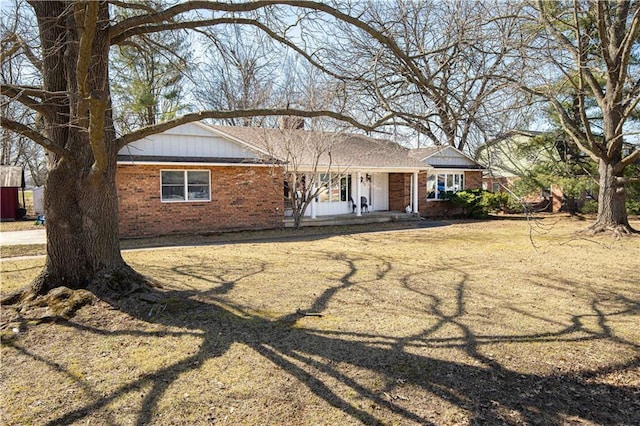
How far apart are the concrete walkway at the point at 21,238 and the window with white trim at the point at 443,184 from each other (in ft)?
59.9

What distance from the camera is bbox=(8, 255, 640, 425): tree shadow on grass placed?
325cm

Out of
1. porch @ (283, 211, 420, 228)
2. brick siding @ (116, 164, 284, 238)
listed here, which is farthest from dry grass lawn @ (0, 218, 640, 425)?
porch @ (283, 211, 420, 228)

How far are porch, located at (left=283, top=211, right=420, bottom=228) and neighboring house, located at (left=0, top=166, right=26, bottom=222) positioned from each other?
1532cm

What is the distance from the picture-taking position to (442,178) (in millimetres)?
24219

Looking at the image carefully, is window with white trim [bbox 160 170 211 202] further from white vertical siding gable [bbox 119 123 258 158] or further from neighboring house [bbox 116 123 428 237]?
white vertical siding gable [bbox 119 123 258 158]

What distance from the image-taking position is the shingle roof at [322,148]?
52.7 ft

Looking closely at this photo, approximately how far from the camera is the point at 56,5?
5.85m

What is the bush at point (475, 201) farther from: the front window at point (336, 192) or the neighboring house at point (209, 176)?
the neighboring house at point (209, 176)

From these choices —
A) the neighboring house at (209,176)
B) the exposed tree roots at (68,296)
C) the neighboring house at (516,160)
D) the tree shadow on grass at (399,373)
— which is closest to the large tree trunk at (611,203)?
the neighboring house at (516,160)

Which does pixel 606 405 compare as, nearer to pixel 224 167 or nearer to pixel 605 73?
pixel 605 73

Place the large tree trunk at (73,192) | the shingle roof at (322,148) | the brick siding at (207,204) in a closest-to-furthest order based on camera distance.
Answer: the large tree trunk at (73,192)
the brick siding at (207,204)
the shingle roof at (322,148)

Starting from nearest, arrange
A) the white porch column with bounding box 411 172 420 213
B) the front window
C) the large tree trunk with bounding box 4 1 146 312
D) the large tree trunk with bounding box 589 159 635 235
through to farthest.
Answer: the large tree trunk with bounding box 4 1 146 312 < the large tree trunk with bounding box 589 159 635 235 < the front window < the white porch column with bounding box 411 172 420 213

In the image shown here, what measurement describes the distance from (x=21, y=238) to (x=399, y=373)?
579 inches

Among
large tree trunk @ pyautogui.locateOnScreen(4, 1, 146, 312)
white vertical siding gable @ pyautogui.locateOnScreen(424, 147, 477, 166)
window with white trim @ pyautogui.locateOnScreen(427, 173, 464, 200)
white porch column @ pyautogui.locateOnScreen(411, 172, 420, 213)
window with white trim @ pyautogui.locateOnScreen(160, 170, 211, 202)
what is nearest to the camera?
large tree trunk @ pyautogui.locateOnScreen(4, 1, 146, 312)
